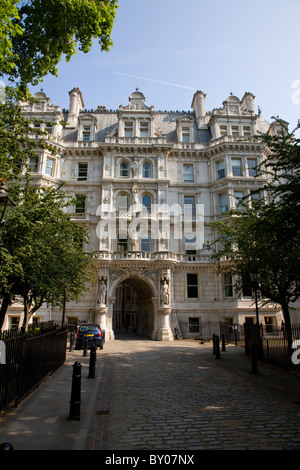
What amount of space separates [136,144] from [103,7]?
1988 centimetres

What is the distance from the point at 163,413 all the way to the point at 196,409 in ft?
2.71

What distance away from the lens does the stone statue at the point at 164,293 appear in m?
24.6

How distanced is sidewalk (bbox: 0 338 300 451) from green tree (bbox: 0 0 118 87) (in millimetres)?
8883

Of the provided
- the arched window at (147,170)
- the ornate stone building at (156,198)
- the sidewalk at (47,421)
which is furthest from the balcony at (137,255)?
the sidewalk at (47,421)

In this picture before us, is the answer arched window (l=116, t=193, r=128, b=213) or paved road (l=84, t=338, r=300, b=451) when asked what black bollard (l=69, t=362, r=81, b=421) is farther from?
arched window (l=116, t=193, r=128, b=213)

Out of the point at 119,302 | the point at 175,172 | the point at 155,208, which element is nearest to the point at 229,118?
the point at 175,172

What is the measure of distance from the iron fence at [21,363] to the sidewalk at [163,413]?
0.33m

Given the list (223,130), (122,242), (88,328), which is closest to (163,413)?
(88,328)

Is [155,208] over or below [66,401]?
over

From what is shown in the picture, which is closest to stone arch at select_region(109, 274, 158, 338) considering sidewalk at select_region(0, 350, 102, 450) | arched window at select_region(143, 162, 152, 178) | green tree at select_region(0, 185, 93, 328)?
green tree at select_region(0, 185, 93, 328)

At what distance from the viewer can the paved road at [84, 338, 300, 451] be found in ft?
16.6

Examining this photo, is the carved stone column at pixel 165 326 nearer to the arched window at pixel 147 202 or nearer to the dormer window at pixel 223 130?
the arched window at pixel 147 202
